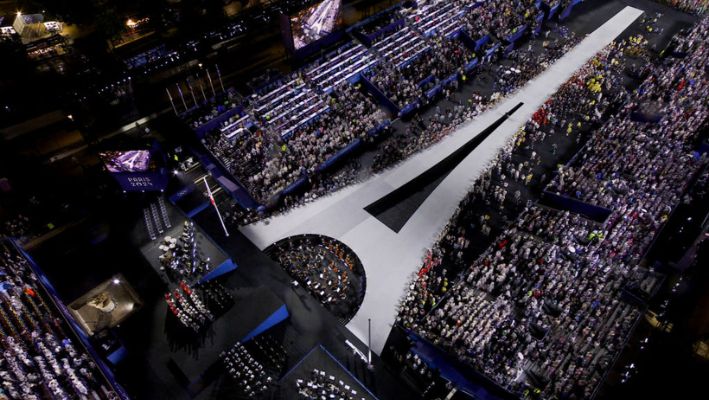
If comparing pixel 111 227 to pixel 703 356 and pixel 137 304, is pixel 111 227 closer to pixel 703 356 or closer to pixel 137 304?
pixel 137 304

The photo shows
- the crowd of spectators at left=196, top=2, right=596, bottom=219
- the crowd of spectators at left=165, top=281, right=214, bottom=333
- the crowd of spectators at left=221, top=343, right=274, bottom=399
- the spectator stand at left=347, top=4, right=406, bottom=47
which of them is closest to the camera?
the crowd of spectators at left=221, top=343, right=274, bottom=399

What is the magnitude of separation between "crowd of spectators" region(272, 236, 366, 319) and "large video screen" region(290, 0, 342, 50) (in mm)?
18061

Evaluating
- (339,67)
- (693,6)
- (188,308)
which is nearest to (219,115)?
(339,67)

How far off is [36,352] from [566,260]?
94.8 feet

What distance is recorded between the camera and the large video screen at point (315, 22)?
1425 inches

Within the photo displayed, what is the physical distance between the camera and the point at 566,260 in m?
26.3

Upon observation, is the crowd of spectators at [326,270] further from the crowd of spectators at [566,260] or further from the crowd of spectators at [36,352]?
the crowd of spectators at [36,352]

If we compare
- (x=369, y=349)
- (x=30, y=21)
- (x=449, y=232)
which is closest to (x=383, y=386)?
(x=369, y=349)

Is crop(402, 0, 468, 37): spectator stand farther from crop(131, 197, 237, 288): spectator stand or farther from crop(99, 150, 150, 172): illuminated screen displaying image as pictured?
crop(131, 197, 237, 288): spectator stand

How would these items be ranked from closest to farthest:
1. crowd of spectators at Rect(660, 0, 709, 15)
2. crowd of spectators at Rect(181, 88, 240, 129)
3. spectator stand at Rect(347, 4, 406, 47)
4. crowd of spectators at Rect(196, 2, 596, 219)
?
crowd of spectators at Rect(196, 2, 596, 219)
crowd of spectators at Rect(181, 88, 240, 129)
spectator stand at Rect(347, 4, 406, 47)
crowd of spectators at Rect(660, 0, 709, 15)

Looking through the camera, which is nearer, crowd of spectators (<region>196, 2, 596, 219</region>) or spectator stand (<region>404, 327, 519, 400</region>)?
spectator stand (<region>404, 327, 519, 400</region>)

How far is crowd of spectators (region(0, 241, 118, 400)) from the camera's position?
65.2ft

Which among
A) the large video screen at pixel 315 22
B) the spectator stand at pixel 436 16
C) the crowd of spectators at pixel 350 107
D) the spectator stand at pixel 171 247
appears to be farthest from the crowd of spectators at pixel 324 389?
the spectator stand at pixel 436 16

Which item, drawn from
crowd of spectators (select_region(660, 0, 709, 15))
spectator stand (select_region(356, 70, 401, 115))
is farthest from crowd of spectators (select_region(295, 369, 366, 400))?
crowd of spectators (select_region(660, 0, 709, 15))
